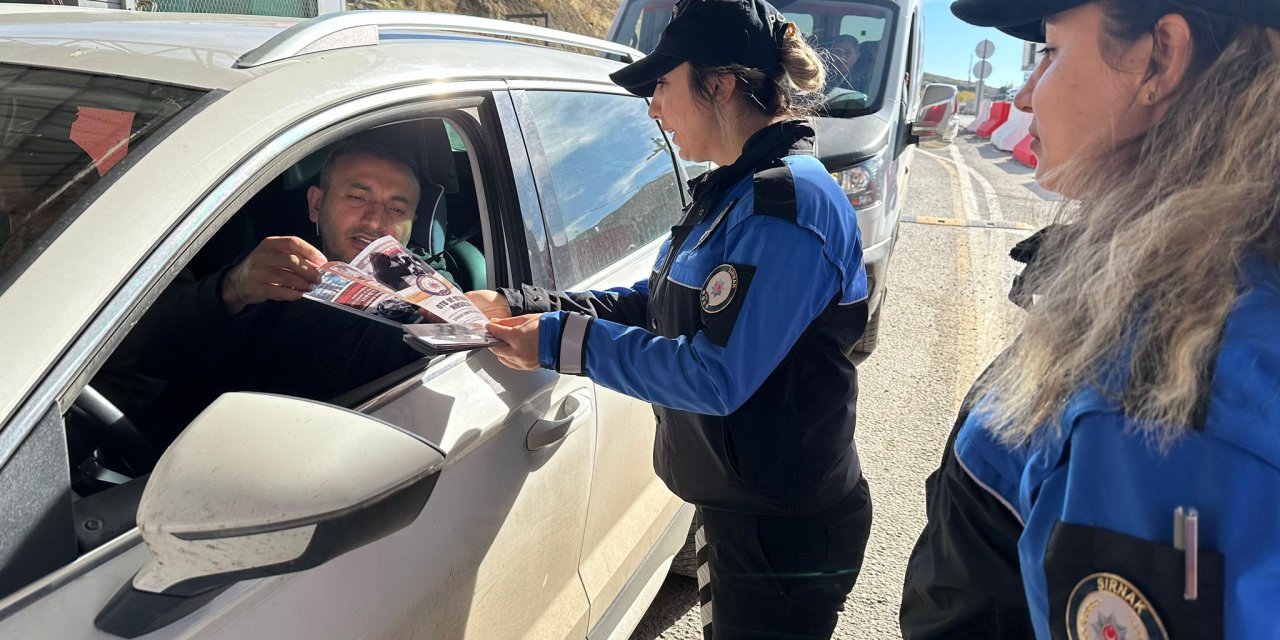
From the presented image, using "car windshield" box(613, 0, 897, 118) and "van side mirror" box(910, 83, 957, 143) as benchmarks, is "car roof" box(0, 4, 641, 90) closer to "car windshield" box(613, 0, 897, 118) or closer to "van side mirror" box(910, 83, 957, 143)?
"car windshield" box(613, 0, 897, 118)

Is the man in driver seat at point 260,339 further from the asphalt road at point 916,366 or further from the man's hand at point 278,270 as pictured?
the asphalt road at point 916,366

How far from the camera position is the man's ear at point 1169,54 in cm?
77

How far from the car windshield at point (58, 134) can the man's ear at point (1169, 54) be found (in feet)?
4.02

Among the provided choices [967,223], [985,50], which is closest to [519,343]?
[967,223]

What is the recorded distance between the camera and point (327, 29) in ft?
5.34

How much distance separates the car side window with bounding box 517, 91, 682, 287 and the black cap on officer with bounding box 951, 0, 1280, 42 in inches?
41.3

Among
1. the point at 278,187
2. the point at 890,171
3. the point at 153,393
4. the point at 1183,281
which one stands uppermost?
the point at 1183,281

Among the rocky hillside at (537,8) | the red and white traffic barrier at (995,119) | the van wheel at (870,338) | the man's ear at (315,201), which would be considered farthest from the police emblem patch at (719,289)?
the red and white traffic barrier at (995,119)

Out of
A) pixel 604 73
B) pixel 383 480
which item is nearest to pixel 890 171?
pixel 604 73

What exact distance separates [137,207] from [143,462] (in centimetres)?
A: 49

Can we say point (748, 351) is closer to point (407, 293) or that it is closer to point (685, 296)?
point (685, 296)

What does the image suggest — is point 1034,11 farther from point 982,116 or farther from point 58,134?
point 982,116

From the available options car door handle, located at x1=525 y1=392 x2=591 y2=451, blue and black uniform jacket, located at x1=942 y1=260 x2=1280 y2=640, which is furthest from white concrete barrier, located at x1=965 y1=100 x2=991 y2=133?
blue and black uniform jacket, located at x1=942 y1=260 x2=1280 y2=640

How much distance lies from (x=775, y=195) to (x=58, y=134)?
1141 mm
